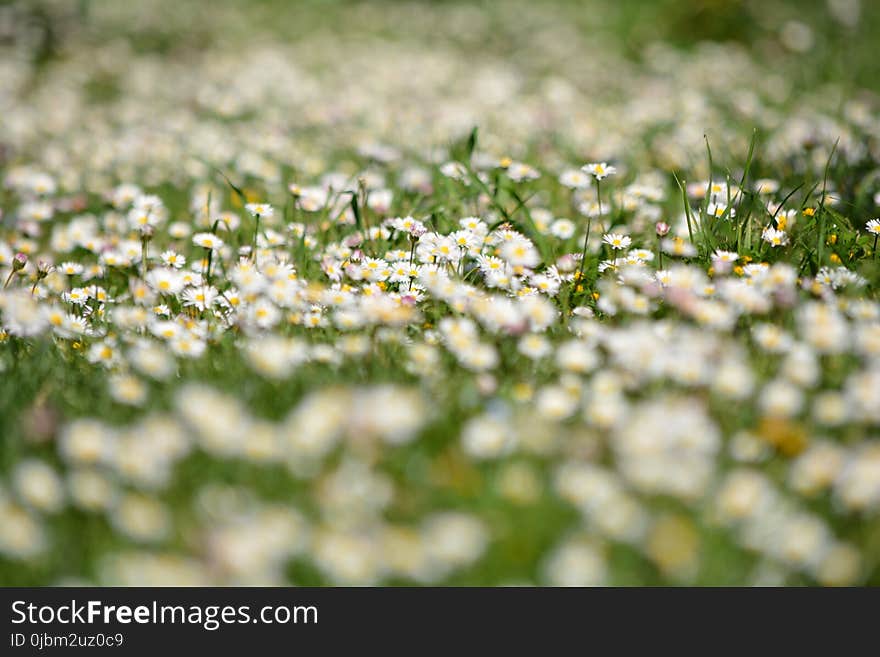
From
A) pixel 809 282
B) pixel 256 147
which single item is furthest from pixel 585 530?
pixel 256 147

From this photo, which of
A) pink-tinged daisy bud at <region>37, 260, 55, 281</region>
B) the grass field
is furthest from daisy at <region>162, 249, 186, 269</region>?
pink-tinged daisy bud at <region>37, 260, 55, 281</region>

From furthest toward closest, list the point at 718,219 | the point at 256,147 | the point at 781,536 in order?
the point at 256,147
the point at 718,219
the point at 781,536

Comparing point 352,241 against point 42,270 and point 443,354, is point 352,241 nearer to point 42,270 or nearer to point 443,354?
point 443,354

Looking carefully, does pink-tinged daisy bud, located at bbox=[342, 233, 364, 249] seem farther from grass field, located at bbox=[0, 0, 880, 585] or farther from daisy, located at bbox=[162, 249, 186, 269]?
daisy, located at bbox=[162, 249, 186, 269]

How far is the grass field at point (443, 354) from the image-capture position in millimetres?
1613

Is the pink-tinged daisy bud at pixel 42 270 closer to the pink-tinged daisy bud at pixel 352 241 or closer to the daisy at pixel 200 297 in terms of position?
the daisy at pixel 200 297

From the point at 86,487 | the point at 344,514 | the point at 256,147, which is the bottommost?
the point at 344,514

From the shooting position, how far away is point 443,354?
230 centimetres

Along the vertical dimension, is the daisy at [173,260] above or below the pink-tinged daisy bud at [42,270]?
above

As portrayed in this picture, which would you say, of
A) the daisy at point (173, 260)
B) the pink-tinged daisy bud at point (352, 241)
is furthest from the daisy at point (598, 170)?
the daisy at point (173, 260)

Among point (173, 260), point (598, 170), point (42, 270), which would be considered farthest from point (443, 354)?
point (42, 270)

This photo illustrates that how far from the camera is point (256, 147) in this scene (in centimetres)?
437

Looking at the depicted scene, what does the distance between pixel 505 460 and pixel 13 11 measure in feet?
22.4

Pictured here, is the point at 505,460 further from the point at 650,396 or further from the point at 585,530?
the point at 650,396
